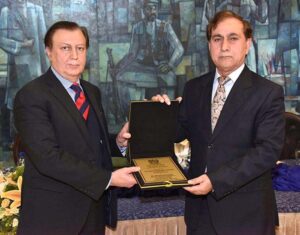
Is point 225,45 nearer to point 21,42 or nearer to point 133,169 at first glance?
point 133,169

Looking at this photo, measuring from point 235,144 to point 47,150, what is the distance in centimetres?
79

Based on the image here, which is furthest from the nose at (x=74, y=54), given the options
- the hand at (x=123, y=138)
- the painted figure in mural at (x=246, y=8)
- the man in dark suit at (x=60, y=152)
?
the painted figure in mural at (x=246, y=8)

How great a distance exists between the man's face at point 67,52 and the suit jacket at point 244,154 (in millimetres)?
631

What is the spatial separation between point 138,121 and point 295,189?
4.14 ft

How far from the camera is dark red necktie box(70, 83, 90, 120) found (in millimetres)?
1805

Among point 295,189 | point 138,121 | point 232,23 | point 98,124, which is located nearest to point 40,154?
point 98,124

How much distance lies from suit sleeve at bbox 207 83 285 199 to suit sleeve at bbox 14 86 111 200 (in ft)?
1.61

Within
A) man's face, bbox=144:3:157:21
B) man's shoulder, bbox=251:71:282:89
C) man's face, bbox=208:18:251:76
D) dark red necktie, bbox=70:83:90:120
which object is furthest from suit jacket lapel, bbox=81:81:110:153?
man's face, bbox=144:3:157:21

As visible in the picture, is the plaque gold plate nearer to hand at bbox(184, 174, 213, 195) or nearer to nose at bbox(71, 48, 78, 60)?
hand at bbox(184, 174, 213, 195)

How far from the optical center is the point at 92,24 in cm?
479

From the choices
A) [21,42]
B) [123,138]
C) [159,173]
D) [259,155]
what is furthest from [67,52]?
[21,42]

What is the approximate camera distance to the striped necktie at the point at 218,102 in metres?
1.87

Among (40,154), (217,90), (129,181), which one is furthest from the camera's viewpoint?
(217,90)

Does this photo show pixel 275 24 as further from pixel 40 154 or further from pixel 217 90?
pixel 40 154
